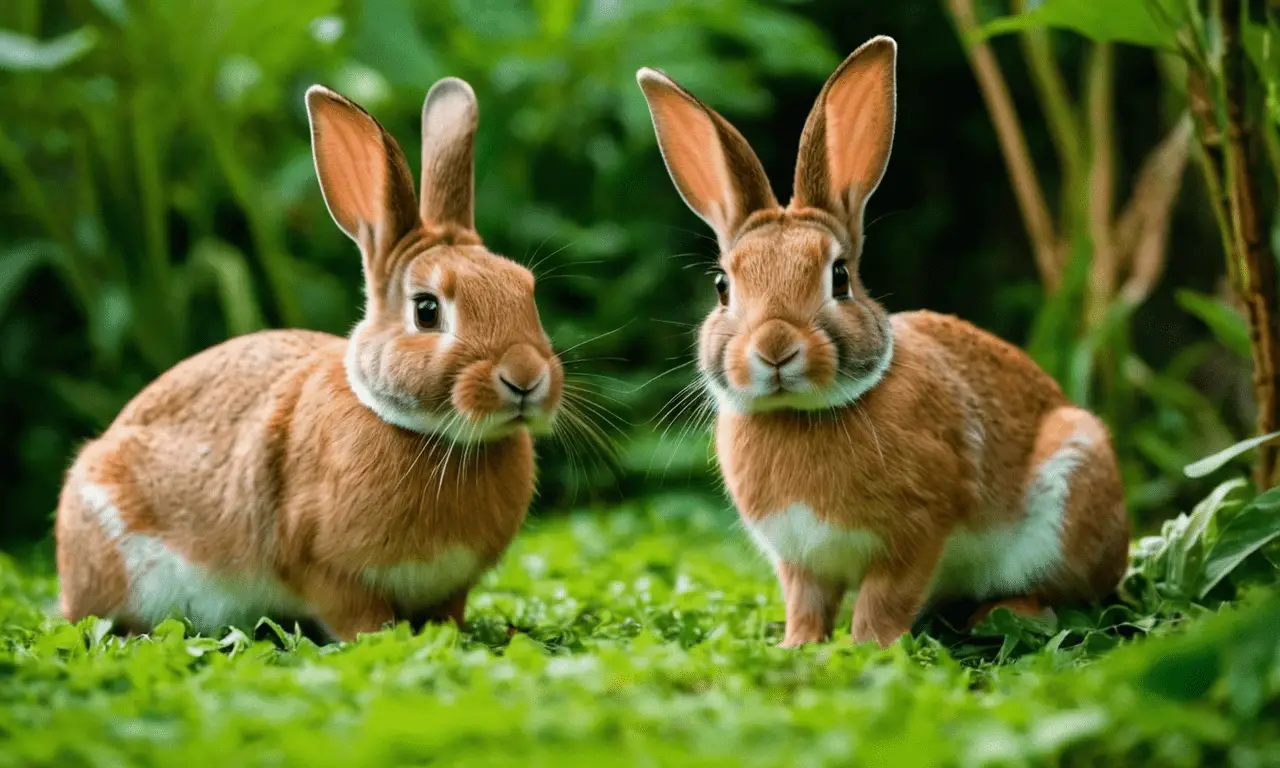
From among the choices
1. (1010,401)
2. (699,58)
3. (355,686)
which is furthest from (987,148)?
(355,686)

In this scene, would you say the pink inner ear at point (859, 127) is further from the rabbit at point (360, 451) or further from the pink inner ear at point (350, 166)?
the pink inner ear at point (350, 166)

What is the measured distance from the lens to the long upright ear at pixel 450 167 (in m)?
3.49

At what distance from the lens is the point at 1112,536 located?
357 cm

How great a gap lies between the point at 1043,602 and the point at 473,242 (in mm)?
1798

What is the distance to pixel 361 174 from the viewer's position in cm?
347

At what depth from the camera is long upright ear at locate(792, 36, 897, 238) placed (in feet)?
10.9

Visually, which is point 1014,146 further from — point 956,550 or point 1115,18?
point 956,550

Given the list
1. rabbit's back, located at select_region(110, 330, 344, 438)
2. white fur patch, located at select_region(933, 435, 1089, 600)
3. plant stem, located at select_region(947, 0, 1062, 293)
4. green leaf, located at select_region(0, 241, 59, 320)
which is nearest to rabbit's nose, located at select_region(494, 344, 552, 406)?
rabbit's back, located at select_region(110, 330, 344, 438)

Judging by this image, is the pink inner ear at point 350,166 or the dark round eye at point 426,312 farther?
the pink inner ear at point 350,166

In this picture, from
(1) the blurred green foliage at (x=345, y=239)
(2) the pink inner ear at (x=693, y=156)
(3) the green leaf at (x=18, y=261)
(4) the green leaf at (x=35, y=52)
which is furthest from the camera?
(3) the green leaf at (x=18, y=261)

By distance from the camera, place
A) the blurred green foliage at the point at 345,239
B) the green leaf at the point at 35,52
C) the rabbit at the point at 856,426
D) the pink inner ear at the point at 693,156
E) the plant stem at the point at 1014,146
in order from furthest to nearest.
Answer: the blurred green foliage at the point at 345,239 → the plant stem at the point at 1014,146 → the green leaf at the point at 35,52 → the pink inner ear at the point at 693,156 → the rabbit at the point at 856,426

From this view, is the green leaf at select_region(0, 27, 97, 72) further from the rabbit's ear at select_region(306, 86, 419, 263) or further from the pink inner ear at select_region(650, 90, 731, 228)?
the pink inner ear at select_region(650, 90, 731, 228)

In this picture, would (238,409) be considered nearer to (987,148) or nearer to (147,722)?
(147,722)

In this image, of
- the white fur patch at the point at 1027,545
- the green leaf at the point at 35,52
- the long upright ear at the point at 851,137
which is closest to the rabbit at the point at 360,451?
the long upright ear at the point at 851,137
